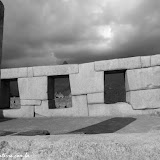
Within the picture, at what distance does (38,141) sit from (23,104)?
527cm

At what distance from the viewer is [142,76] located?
5.48m

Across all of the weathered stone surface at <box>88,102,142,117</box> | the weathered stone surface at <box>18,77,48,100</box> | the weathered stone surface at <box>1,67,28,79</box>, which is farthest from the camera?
the weathered stone surface at <box>1,67,28,79</box>

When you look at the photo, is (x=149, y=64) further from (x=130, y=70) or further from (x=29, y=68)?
(x=29, y=68)

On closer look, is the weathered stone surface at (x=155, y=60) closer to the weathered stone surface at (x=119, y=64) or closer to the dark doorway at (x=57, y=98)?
the weathered stone surface at (x=119, y=64)

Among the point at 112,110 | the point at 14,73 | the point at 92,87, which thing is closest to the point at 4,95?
the point at 14,73

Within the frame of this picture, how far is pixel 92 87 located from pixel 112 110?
2.94 ft

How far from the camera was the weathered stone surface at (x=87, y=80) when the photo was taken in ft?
19.0

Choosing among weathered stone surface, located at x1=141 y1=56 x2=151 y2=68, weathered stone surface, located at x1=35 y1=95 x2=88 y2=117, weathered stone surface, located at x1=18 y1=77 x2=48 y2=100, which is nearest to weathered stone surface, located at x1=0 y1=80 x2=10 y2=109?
weathered stone surface, located at x1=18 y1=77 x2=48 y2=100

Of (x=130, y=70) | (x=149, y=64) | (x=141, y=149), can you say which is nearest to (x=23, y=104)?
(x=130, y=70)

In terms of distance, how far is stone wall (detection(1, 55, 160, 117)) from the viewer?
17.7ft

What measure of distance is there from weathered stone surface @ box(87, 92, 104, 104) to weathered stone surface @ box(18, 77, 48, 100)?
1404mm

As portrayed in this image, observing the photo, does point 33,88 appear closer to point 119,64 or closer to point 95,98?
point 95,98

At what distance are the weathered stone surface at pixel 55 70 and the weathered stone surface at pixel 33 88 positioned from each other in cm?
19

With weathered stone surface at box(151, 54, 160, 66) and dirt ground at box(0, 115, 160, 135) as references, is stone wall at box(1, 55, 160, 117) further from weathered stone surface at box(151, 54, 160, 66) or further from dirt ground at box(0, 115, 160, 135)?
dirt ground at box(0, 115, 160, 135)
